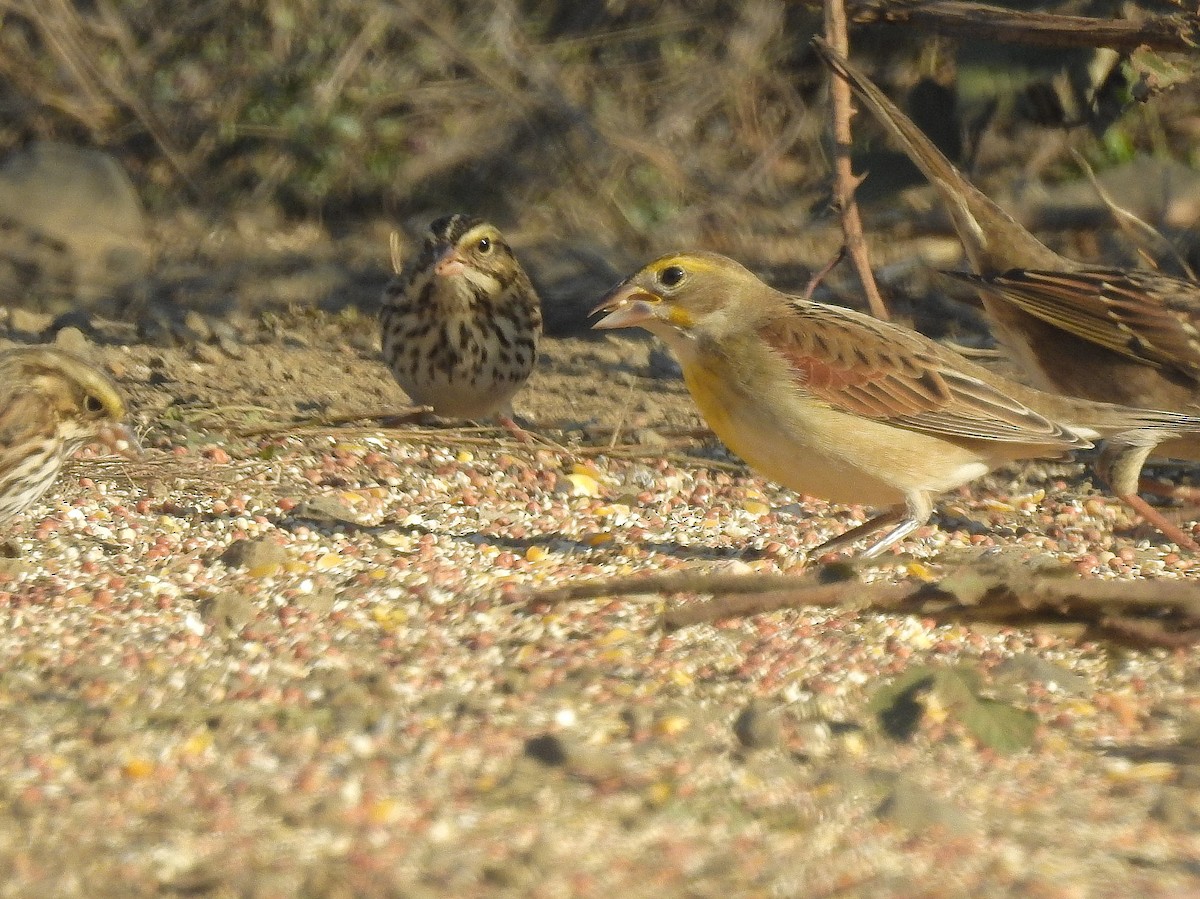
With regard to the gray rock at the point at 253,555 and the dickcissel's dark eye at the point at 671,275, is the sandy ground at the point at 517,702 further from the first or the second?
the dickcissel's dark eye at the point at 671,275

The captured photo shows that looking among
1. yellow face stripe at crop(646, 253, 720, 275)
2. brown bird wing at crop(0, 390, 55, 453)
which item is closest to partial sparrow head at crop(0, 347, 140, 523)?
brown bird wing at crop(0, 390, 55, 453)

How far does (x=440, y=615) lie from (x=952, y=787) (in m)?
1.54

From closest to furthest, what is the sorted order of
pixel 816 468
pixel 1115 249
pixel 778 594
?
pixel 778 594
pixel 816 468
pixel 1115 249

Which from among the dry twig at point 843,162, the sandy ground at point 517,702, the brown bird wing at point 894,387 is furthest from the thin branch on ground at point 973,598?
the dry twig at point 843,162

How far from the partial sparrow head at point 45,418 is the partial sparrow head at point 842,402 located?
1593 mm

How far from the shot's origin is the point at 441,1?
34.2ft

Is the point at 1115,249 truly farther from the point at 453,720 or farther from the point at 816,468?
the point at 453,720

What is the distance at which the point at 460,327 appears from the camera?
271 inches

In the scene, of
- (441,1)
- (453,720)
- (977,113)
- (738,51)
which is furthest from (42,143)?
(453,720)

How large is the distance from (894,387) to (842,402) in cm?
21

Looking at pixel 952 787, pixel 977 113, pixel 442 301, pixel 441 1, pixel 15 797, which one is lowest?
pixel 952 787

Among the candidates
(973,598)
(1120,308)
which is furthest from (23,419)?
(1120,308)

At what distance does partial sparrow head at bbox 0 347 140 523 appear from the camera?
500cm

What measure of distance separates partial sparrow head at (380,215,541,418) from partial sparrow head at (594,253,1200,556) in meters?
1.61
